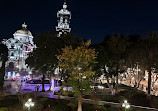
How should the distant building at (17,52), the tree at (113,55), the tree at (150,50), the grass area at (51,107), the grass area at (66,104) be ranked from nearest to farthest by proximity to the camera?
the grass area at (51,107) < the grass area at (66,104) < the tree at (150,50) < the tree at (113,55) < the distant building at (17,52)

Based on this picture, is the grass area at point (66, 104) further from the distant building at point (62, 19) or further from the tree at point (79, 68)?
the distant building at point (62, 19)

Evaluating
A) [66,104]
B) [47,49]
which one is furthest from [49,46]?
[66,104]

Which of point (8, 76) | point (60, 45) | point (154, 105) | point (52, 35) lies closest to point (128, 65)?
point (154, 105)

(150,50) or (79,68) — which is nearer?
(79,68)

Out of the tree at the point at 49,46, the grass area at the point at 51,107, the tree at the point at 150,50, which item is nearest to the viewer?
the grass area at the point at 51,107

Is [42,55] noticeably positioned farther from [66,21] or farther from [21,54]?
[66,21]

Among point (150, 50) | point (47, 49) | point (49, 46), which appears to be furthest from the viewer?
point (47, 49)

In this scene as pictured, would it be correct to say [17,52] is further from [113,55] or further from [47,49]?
[113,55]

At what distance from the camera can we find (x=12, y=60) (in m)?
78.2

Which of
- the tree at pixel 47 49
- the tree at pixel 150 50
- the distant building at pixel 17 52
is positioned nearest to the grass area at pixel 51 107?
the tree at pixel 47 49

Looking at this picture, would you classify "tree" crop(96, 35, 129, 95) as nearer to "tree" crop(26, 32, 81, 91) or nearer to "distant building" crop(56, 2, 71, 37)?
"tree" crop(26, 32, 81, 91)

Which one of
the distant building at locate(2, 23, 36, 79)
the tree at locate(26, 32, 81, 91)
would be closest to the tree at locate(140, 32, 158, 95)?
the tree at locate(26, 32, 81, 91)

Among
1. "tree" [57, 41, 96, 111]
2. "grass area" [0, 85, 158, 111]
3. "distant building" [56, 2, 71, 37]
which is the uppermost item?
"distant building" [56, 2, 71, 37]

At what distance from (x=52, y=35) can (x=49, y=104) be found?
477 inches
